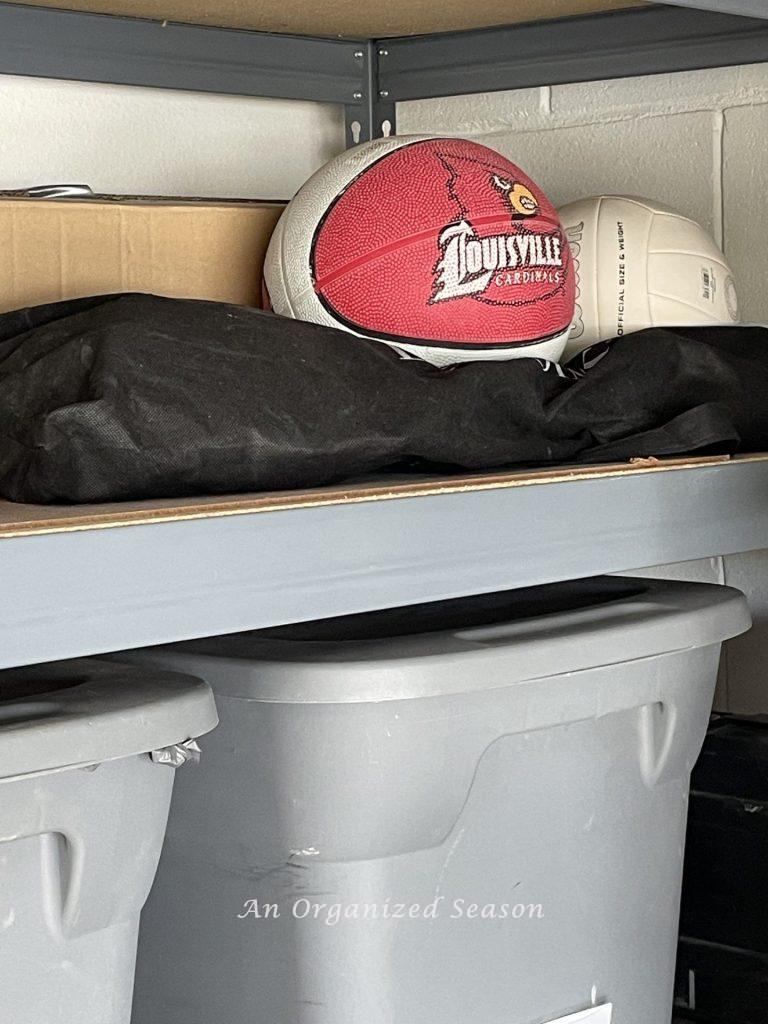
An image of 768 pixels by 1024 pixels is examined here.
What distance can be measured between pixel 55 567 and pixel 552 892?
615 millimetres

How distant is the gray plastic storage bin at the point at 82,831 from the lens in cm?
102

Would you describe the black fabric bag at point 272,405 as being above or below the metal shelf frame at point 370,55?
below

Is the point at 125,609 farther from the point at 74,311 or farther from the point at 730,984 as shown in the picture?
the point at 730,984

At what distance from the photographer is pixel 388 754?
3.91 feet

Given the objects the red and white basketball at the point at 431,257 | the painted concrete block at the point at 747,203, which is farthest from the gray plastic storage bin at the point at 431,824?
the painted concrete block at the point at 747,203

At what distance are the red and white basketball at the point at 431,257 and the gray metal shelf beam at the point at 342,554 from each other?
22 centimetres

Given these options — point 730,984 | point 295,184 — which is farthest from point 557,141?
point 730,984

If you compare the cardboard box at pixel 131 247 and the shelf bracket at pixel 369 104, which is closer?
the cardboard box at pixel 131 247

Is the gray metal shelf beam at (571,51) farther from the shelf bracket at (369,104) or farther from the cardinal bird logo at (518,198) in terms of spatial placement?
the cardinal bird logo at (518,198)

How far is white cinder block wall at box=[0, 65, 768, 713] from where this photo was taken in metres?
1.89

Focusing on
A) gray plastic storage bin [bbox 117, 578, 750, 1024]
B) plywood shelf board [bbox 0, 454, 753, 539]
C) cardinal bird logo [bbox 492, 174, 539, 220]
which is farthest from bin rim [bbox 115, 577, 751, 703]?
cardinal bird logo [bbox 492, 174, 539, 220]

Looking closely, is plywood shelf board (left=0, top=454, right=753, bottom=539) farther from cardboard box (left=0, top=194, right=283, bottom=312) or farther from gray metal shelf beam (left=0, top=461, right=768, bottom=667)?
cardboard box (left=0, top=194, right=283, bottom=312)

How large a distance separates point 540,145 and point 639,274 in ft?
1.68

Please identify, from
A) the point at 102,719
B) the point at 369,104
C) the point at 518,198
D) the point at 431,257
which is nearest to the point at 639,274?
the point at 518,198
